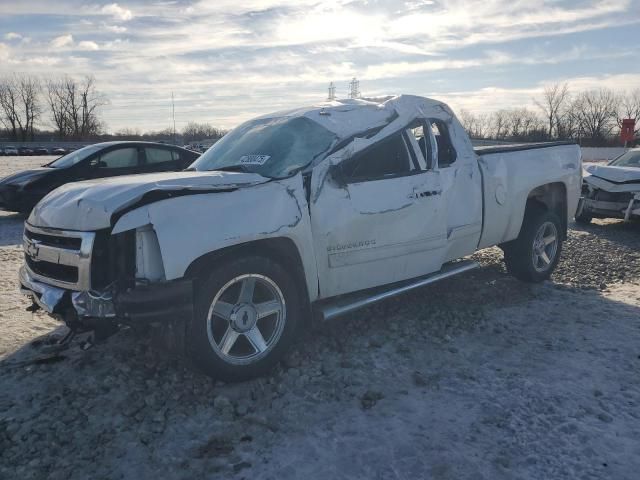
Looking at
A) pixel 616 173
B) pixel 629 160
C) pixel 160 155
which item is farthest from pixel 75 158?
pixel 629 160

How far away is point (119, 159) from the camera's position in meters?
10.0

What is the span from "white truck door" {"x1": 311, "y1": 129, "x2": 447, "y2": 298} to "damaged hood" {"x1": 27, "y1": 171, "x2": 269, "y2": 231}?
0.59 meters

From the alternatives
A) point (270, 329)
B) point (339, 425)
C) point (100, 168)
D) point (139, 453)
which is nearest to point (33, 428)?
point (139, 453)

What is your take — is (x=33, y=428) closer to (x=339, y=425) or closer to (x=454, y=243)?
(x=339, y=425)

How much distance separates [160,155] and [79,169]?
5.05 feet

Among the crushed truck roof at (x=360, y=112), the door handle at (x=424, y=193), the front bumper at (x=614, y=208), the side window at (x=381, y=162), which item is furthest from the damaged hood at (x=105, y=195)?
the front bumper at (x=614, y=208)

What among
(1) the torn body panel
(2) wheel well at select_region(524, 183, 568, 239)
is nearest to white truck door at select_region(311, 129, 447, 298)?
(1) the torn body panel

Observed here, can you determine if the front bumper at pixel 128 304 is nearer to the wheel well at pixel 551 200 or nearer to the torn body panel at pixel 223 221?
the torn body panel at pixel 223 221

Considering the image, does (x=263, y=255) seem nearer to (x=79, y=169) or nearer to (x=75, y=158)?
(x=79, y=169)

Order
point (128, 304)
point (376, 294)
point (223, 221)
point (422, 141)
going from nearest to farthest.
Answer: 1. point (128, 304)
2. point (223, 221)
3. point (376, 294)
4. point (422, 141)

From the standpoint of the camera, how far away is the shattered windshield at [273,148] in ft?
13.1

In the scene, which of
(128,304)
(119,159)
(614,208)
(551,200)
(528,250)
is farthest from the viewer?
(119,159)

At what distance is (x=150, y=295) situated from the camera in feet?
10.1

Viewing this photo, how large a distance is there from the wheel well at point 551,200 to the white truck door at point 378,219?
1841mm
